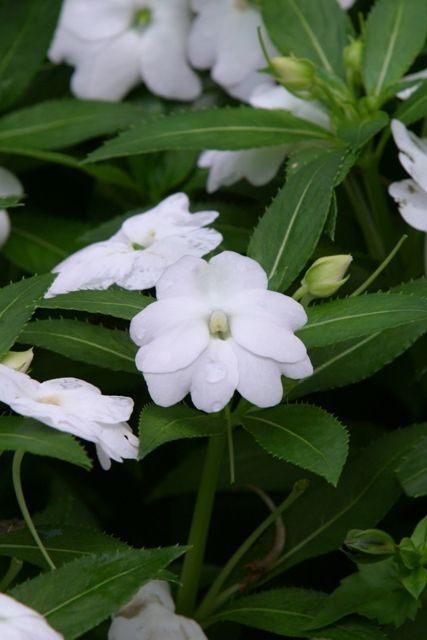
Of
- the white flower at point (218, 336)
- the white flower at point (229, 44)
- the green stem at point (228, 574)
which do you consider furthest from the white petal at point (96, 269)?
the white flower at point (229, 44)

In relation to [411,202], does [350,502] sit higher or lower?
lower

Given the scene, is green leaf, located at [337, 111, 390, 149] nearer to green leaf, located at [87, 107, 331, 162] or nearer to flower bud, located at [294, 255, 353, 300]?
green leaf, located at [87, 107, 331, 162]

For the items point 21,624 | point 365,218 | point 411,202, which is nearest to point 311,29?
point 365,218

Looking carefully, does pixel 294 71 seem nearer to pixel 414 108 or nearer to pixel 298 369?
pixel 414 108

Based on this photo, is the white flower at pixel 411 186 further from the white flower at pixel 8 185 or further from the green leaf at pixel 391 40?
the white flower at pixel 8 185

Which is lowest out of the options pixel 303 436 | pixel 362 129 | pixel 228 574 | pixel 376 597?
pixel 228 574
